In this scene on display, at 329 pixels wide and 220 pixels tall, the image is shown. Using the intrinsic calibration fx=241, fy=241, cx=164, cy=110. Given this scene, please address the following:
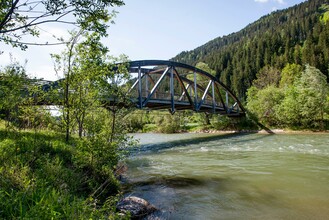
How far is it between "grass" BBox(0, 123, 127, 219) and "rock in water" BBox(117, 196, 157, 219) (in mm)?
452

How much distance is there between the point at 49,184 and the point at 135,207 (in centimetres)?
236

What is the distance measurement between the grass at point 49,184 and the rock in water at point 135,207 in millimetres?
452

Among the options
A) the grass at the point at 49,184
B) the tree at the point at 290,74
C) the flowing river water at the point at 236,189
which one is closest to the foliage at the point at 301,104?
the flowing river water at the point at 236,189

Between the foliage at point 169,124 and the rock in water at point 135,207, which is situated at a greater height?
the rock in water at point 135,207

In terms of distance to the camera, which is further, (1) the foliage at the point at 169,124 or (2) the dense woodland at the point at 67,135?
(1) the foliage at the point at 169,124

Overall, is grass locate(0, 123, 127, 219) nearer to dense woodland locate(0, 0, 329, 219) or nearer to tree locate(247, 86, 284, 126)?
Answer: dense woodland locate(0, 0, 329, 219)

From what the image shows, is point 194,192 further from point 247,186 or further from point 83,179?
point 83,179

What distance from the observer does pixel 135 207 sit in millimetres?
6254

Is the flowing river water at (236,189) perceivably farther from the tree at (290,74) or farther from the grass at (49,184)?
the tree at (290,74)

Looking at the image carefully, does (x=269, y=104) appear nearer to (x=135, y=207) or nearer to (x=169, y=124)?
(x=169, y=124)

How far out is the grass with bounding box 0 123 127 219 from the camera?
309 centimetres

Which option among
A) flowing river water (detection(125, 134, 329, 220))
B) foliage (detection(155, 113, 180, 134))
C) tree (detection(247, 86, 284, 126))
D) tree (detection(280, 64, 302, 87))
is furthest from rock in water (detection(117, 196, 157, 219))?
tree (detection(280, 64, 302, 87))

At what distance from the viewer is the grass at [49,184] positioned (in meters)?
3.09

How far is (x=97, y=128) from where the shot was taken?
7289 millimetres
